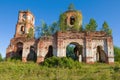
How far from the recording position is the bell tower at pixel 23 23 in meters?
37.9

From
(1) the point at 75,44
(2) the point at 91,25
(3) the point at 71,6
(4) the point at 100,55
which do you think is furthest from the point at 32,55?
(3) the point at 71,6

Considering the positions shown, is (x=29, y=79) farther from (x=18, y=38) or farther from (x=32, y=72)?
(x=18, y=38)

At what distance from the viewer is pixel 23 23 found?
38.4 metres

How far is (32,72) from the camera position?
20.3 m

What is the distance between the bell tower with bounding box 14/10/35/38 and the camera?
37869 mm

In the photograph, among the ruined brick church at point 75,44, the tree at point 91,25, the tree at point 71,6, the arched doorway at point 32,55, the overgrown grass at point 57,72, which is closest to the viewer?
the overgrown grass at point 57,72

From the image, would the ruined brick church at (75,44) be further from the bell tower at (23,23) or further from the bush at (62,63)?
the bell tower at (23,23)

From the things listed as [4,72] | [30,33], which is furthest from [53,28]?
[4,72]

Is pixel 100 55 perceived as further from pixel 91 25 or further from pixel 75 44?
pixel 91 25

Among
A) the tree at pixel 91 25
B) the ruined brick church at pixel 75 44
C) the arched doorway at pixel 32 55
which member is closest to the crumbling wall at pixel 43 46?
the ruined brick church at pixel 75 44

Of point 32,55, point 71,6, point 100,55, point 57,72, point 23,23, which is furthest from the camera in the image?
point 23,23

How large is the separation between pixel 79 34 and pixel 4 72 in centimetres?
1265

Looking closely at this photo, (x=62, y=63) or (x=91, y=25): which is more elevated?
(x=91, y=25)

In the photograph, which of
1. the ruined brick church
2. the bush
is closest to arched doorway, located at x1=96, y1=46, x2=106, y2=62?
the ruined brick church
